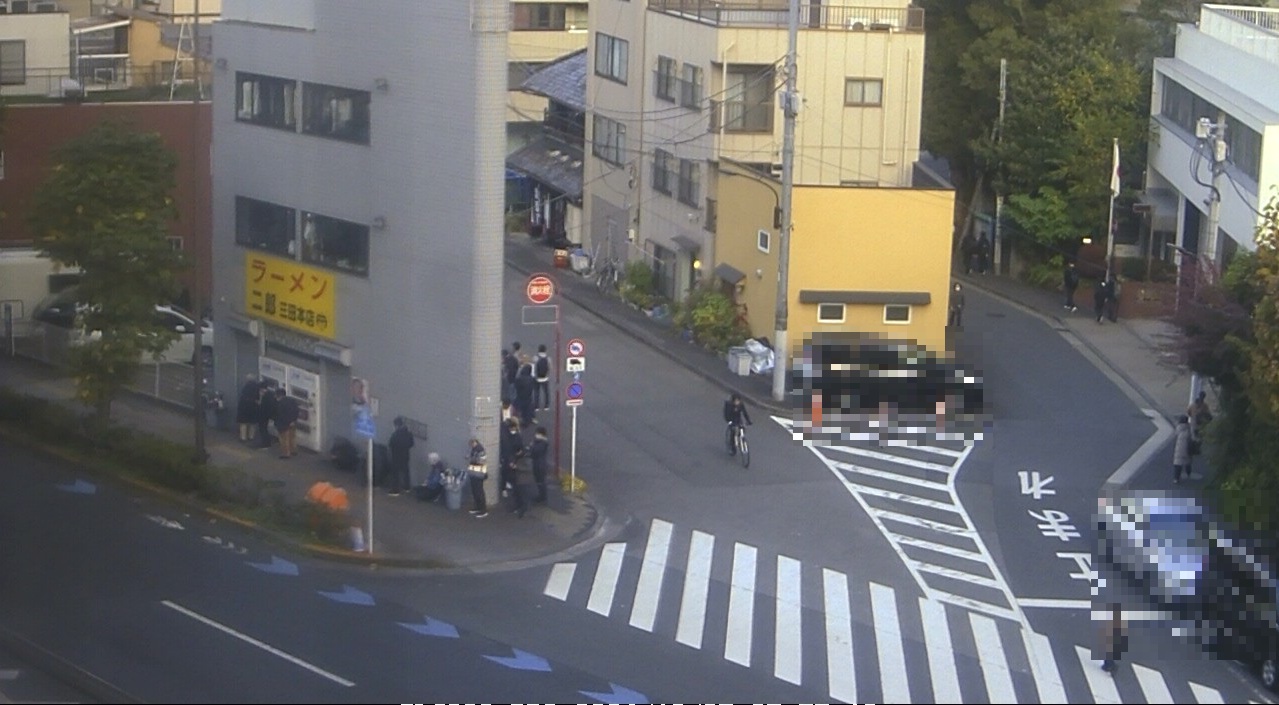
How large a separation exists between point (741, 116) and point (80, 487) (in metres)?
18.3

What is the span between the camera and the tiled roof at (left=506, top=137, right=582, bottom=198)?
164ft

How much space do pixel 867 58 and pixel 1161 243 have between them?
40.5 ft

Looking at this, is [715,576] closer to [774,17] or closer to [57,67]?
[774,17]

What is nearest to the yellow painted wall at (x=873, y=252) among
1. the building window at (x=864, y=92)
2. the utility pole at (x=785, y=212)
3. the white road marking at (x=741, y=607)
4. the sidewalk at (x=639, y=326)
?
the sidewalk at (x=639, y=326)

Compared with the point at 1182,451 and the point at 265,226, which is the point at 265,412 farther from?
the point at 1182,451

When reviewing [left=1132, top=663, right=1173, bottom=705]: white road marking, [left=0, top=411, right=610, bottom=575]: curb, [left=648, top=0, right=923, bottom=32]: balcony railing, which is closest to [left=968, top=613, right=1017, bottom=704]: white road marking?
[left=1132, top=663, right=1173, bottom=705]: white road marking

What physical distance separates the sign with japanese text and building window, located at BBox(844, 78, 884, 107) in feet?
51.0

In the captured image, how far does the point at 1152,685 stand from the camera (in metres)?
19.4

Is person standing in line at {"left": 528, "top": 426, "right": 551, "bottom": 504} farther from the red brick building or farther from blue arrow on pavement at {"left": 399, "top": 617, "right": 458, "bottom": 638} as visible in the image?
the red brick building

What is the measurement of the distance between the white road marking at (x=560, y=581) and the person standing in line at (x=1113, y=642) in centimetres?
655

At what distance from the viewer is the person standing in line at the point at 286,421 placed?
28.3 meters

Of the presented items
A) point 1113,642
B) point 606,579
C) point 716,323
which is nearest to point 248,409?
point 606,579

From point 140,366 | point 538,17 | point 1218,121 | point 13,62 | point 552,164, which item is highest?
point 538,17

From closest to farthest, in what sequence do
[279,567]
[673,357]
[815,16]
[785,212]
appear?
[279,567]
[785,212]
[673,357]
[815,16]
